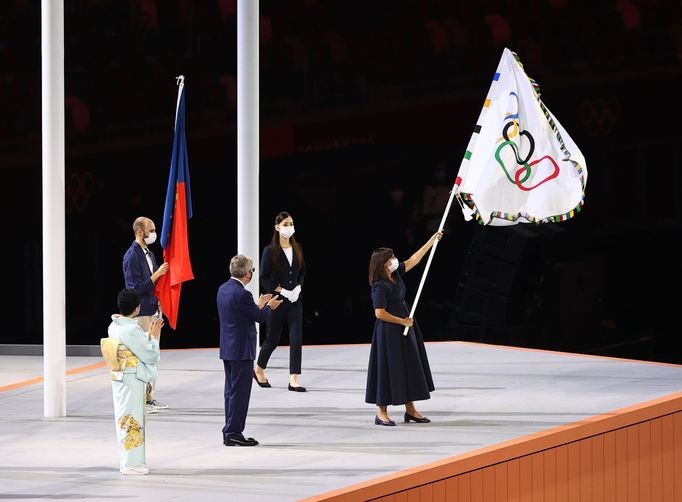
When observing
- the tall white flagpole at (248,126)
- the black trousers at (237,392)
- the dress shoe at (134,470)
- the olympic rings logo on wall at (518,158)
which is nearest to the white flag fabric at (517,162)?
the olympic rings logo on wall at (518,158)

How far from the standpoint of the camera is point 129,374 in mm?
5754

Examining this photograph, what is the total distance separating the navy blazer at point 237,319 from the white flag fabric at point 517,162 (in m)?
1.86

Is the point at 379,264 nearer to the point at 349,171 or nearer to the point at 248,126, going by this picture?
the point at 248,126

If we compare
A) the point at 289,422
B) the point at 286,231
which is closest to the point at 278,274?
the point at 286,231

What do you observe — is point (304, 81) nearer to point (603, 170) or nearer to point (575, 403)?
point (603, 170)

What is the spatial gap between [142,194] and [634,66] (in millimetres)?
6104

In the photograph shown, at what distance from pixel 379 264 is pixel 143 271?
161 centimetres

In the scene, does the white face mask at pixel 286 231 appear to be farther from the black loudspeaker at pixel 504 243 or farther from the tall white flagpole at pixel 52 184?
the black loudspeaker at pixel 504 243

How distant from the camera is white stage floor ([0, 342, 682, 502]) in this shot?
568 centimetres

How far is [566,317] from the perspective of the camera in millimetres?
13742

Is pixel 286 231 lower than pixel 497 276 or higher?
higher

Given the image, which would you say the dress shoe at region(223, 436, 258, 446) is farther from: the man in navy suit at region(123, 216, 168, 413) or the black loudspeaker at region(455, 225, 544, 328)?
the black loudspeaker at region(455, 225, 544, 328)

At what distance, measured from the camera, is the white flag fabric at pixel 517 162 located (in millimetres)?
7672

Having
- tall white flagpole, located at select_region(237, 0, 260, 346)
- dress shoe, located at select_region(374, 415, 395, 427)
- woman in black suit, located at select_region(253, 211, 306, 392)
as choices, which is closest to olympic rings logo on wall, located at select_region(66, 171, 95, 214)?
tall white flagpole, located at select_region(237, 0, 260, 346)
